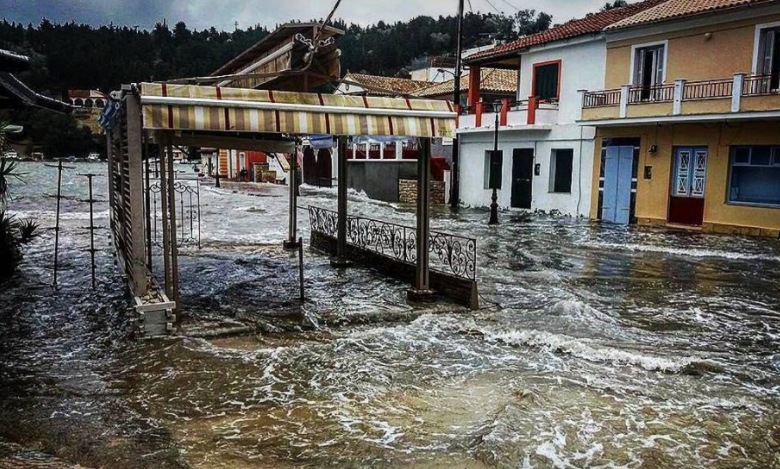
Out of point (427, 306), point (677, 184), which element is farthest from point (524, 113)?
point (427, 306)

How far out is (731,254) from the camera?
50.1ft

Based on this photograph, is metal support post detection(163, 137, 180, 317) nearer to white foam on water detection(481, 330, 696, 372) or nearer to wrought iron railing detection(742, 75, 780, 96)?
white foam on water detection(481, 330, 696, 372)

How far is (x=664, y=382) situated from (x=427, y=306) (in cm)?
349

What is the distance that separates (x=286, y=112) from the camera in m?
7.23

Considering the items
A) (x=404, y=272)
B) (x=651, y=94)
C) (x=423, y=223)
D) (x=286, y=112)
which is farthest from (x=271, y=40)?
(x=651, y=94)

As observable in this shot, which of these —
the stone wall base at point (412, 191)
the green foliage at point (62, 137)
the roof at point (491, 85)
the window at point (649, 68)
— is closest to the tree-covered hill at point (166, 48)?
the green foliage at point (62, 137)

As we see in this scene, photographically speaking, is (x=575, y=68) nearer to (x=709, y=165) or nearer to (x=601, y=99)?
(x=601, y=99)

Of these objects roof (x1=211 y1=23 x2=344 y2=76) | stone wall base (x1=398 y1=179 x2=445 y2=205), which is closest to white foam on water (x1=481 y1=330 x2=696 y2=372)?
roof (x1=211 y1=23 x2=344 y2=76)

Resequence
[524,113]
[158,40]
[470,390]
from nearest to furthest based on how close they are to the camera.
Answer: [470,390] → [524,113] → [158,40]

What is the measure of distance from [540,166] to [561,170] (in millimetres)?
944

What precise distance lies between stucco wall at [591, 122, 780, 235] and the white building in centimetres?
193

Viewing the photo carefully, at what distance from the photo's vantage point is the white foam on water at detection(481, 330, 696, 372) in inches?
274

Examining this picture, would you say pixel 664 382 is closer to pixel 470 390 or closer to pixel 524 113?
pixel 470 390

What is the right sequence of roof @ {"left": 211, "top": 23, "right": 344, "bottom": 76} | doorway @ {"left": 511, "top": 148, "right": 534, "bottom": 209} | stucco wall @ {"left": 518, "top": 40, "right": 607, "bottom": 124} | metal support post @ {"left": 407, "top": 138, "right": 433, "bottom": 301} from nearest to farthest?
roof @ {"left": 211, "top": 23, "right": 344, "bottom": 76}
metal support post @ {"left": 407, "top": 138, "right": 433, "bottom": 301}
stucco wall @ {"left": 518, "top": 40, "right": 607, "bottom": 124}
doorway @ {"left": 511, "top": 148, "right": 534, "bottom": 209}
